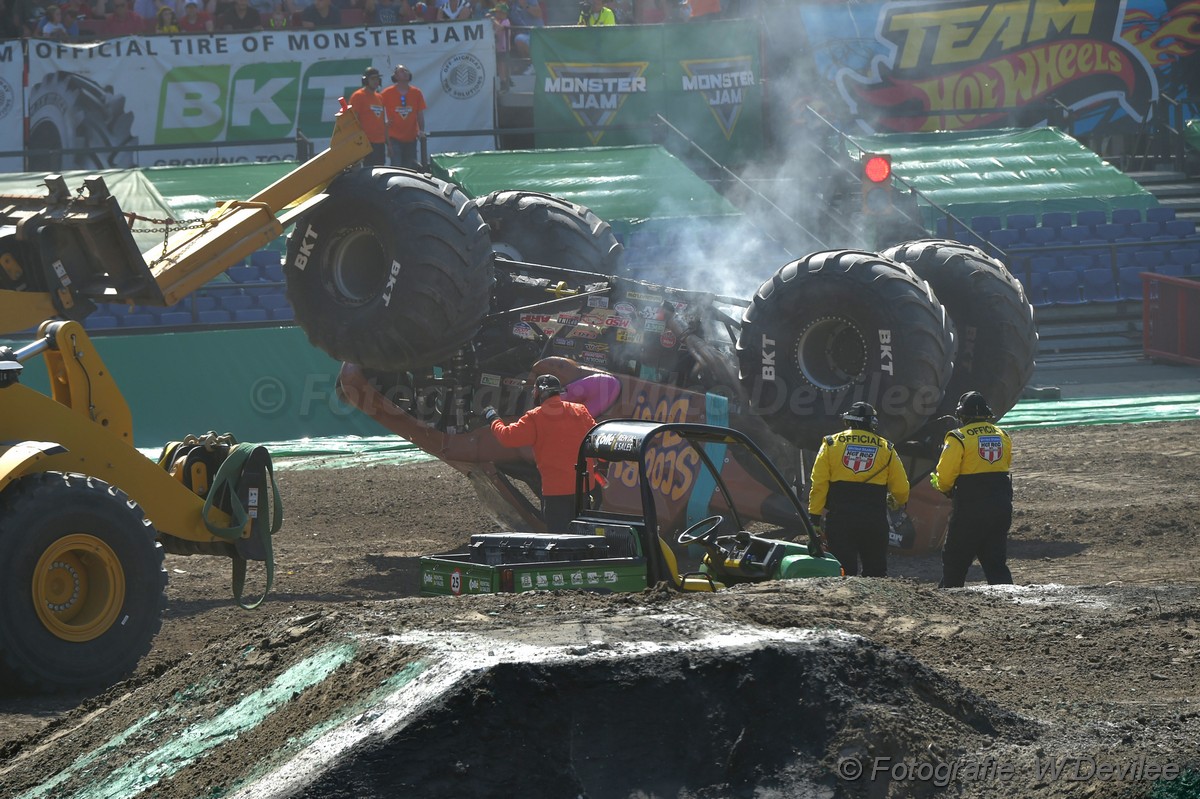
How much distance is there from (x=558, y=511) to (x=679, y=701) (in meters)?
4.71

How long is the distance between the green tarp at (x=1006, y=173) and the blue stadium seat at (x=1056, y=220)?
2.63ft

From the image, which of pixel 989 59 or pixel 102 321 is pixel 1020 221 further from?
pixel 102 321

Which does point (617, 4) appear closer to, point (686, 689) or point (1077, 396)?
point (1077, 396)

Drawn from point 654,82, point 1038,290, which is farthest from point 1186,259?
point 654,82

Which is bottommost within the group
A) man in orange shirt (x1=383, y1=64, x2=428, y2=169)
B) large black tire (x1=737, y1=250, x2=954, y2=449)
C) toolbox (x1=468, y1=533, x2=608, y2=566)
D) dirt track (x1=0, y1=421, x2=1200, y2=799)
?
dirt track (x1=0, y1=421, x2=1200, y2=799)

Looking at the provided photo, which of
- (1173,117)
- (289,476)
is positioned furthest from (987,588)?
(1173,117)

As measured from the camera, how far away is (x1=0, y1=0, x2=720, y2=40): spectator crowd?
24.0 meters

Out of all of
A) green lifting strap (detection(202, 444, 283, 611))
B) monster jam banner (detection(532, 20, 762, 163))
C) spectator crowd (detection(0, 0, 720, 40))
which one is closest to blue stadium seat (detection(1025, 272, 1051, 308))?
monster jam banner (detection(532, 20, 762, 163))

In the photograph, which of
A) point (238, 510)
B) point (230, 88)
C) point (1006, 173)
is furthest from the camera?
point (1006, 173)

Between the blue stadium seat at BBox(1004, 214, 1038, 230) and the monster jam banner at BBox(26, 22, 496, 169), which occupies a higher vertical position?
the monster jam banner at BBox(26, 22, 496, 169)

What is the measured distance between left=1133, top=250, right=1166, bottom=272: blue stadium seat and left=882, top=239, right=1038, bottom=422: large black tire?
13.2 m

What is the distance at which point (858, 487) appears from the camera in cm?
923

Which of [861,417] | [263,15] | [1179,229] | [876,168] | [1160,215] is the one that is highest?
[263,15]

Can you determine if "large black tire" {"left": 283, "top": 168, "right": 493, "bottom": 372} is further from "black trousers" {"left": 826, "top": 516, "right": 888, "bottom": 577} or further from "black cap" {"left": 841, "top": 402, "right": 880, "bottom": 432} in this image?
"black trousers" {"left": 826, "top": 516, "right": 888, "bottom": 577}
